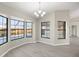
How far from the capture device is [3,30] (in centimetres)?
408

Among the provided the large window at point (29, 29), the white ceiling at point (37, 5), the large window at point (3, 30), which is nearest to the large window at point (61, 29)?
the large window at point (29, 29)

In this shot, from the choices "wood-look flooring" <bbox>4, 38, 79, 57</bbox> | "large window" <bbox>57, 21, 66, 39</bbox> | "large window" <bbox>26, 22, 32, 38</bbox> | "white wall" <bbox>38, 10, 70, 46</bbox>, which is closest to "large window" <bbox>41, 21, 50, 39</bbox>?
"white wall" <bbox>38, 10, 70, 46</bbox>

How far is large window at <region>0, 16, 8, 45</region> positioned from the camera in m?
3.87

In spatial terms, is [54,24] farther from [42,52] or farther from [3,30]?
[3,30]

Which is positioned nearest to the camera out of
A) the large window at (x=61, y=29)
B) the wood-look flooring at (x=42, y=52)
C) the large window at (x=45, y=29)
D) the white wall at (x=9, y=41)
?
the white wall at (x=9, y=41)

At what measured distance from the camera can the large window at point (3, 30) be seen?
3.87m

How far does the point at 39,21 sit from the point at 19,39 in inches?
64.6

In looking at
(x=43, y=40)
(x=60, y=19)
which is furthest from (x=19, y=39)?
(x=60, y=19)

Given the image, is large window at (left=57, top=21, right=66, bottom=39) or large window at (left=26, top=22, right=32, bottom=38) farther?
large window at (left=26, top=22, right=32, bottom=38)

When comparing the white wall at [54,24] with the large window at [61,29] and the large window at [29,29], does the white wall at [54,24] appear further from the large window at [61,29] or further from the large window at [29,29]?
the large window at [29,29]

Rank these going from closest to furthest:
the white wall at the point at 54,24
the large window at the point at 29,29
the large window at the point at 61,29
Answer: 1. the white wall at the point at 54,24
2. the large window at the point at 61,29
3. the large window at the point at 29,29

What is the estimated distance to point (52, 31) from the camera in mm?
6094

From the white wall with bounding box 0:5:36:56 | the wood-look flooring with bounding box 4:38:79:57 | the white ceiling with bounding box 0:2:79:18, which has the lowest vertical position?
the wood-look flooring with bounding box 4:38:79:57

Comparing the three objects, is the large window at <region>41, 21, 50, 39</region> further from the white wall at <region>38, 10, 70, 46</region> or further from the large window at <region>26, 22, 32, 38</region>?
the large window at <region>26, 22, 32, 38</region>
